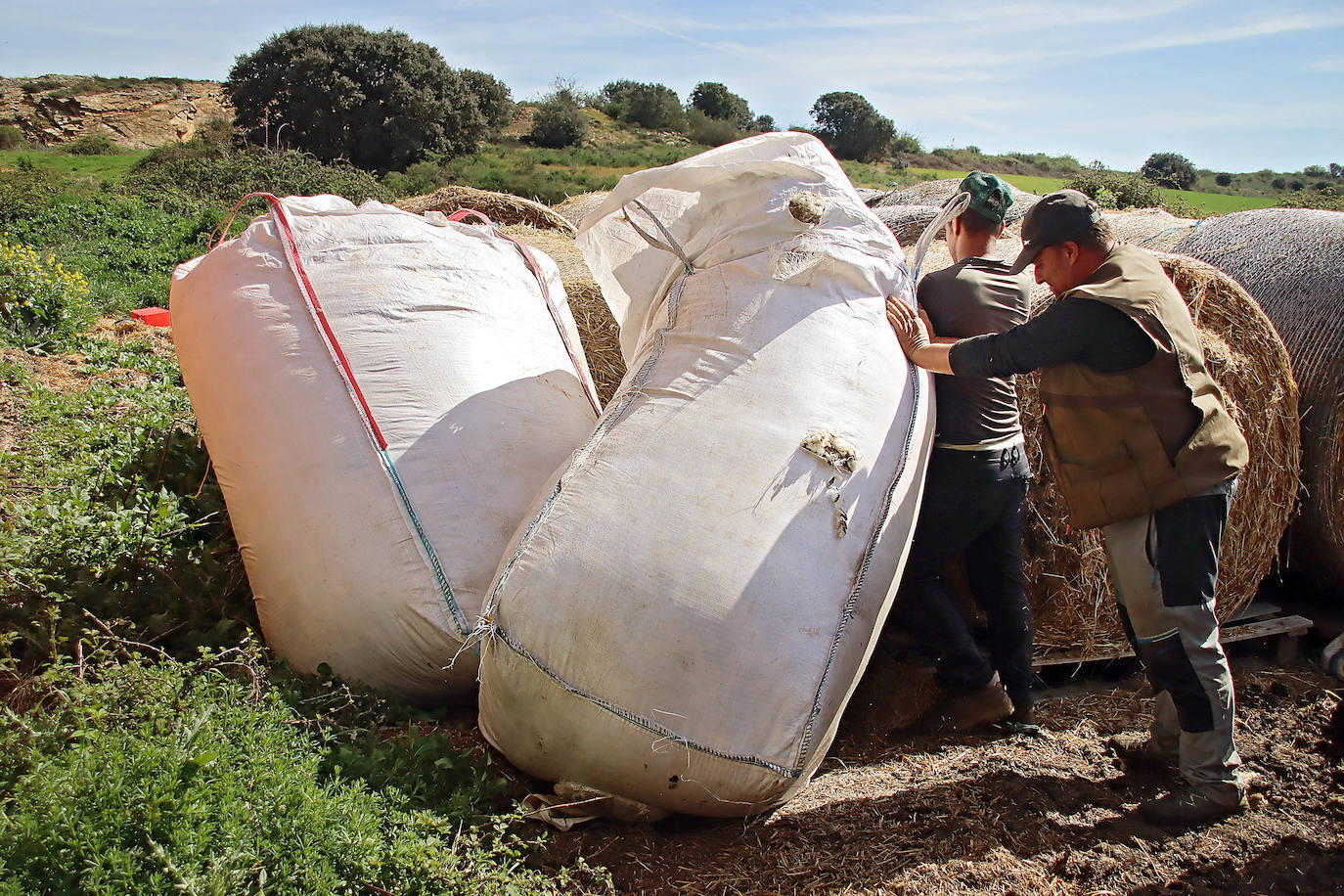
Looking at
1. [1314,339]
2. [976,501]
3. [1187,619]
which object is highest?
[1314,339]

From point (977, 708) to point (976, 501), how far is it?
81 centimetres

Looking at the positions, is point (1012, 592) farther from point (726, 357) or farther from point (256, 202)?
point (256, 202)

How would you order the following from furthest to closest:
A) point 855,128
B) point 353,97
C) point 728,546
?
point 855,128 → point 353,97 → point 728,546

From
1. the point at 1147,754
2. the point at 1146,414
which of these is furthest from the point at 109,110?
the point at 1147,754

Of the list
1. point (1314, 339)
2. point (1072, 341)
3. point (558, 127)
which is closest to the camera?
point (1072, 341)

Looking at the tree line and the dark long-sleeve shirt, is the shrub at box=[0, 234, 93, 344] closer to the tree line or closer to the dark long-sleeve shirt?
the dark long-sleeve shirt

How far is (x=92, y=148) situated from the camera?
103 feet

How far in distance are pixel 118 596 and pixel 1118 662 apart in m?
4.16

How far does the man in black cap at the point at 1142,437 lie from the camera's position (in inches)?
105

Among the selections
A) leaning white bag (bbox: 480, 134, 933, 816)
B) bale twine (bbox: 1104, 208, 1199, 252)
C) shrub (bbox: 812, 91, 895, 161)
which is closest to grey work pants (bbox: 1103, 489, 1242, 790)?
leaning white bag (bbox: 480, 134, 933, 816)

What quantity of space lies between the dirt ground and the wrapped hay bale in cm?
46

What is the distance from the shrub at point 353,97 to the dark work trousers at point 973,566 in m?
28.0

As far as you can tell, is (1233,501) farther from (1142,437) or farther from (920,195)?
(920,195)

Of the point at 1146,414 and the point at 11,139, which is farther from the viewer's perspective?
the point at 11,139
